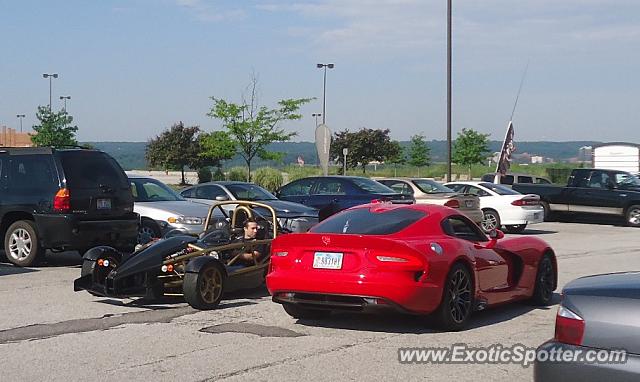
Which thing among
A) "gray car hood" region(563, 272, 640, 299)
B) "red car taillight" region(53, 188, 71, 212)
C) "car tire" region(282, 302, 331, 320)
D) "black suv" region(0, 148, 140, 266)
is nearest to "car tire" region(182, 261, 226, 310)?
"car tire" region(282, 302, 331, 320)

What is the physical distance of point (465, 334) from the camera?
9.20 meters

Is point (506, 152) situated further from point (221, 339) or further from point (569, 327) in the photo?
point (569, 327)

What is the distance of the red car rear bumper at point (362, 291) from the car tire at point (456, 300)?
15 centimetres

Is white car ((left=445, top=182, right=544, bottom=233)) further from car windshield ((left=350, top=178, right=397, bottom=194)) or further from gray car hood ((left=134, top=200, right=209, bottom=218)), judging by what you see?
gray car hood ((left=134, top=200, right=209, bottom=218))

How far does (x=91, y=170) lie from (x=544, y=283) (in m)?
7.61

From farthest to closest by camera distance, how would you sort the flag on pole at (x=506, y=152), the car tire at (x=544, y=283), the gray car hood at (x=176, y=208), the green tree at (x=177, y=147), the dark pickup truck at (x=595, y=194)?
the green tree at (x=177, y=147)
the flag on pole at (x=506, y=152)
the dark pickup truck at (x=595, y=194)
the gray car hood at (x=176, y=208)
the car tire at (x=544, y=283)

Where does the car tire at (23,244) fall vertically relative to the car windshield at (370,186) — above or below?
below

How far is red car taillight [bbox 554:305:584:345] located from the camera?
17.6 ft

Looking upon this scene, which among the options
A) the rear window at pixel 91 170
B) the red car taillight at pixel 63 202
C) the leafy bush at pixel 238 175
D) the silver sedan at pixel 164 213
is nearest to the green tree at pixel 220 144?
the leafy bush at pixel 238 175

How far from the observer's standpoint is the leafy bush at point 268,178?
4212cm

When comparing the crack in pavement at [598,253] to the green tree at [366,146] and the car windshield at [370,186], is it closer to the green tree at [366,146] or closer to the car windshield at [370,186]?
the car windshield at [370,186]

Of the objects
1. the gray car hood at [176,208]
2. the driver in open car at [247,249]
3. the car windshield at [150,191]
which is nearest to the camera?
the driver in open car at [247,249]

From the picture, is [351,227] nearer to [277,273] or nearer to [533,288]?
[277,273]

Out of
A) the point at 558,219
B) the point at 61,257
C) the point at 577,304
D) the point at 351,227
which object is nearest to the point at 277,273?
the point at 351,227
